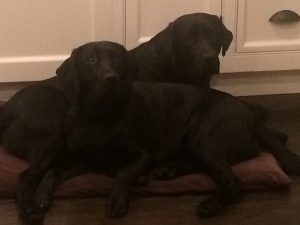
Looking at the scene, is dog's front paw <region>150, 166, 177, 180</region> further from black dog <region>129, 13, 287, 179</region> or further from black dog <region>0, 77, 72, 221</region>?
black dog <region>129, 13, 287, 179</region>

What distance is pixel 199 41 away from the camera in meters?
2.42

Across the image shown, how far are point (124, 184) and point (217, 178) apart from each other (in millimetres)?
303

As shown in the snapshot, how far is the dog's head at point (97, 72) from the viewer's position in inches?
79.0

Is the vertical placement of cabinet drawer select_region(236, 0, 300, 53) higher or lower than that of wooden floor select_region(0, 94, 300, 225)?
higher

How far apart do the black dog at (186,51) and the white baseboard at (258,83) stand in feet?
1.27

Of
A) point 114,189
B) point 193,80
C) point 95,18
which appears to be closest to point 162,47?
point 193,80

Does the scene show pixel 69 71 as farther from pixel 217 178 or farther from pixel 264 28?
pixel 264 28

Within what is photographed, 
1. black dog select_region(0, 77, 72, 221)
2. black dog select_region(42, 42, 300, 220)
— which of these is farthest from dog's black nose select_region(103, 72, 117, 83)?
black dog select_region(0, 77, 72, 221)

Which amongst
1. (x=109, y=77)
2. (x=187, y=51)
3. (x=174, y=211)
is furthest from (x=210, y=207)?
(x=187, y=51)

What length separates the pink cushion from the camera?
2.04 metres

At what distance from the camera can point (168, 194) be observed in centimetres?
206

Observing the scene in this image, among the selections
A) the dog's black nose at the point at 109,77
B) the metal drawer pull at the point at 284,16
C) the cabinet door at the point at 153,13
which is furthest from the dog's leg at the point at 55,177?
the metal drawer pull at the point at 284,16

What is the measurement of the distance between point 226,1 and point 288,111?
58 cm

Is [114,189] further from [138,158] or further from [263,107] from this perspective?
[263,107]
